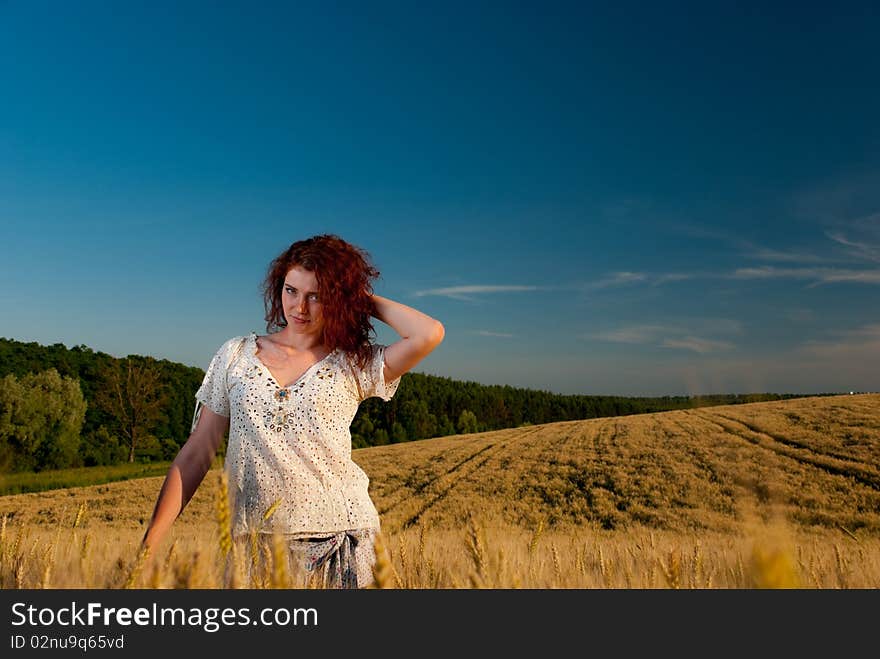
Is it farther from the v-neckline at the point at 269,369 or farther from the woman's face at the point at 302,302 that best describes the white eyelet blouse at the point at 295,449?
the woman's face at the point at 302,302

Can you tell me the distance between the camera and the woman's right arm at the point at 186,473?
2.78m

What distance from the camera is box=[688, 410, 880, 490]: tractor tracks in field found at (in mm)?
19125

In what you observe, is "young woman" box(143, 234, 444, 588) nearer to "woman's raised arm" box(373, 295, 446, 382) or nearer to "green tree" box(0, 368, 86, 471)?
"woman's raised arm" box(373, 295, 446, 382)

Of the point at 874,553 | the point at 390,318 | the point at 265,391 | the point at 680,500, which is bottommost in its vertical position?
the point at 680,500

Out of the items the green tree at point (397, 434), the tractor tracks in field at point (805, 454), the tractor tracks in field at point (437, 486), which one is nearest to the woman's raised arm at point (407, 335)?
the tractor tracks in field at point (437, 486)

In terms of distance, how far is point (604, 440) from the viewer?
30.4 m

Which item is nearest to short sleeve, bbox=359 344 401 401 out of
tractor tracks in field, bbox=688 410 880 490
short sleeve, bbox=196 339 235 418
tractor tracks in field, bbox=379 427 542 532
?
short sleeve, bbox=196 339 235 418

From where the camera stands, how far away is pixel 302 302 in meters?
3.18

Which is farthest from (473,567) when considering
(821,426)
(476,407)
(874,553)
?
(476,407)

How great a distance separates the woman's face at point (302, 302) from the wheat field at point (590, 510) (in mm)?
1035

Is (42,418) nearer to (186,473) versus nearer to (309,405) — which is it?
(186,473)

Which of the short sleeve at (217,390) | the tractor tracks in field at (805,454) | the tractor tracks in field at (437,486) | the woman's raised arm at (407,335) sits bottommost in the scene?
the tractor tracks in field at (437,486)
